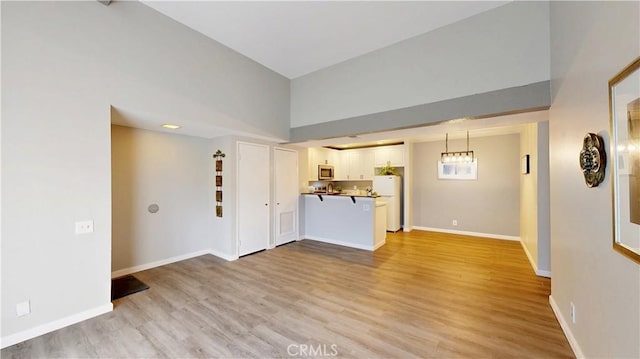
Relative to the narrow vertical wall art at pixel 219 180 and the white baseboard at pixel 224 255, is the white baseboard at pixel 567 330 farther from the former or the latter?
the narrow vertical wall art at pixel 219 180

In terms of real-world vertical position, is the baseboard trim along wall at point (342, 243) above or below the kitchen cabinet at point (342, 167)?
below

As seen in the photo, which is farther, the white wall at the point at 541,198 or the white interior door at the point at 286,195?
the white interior door at the point at 286,195

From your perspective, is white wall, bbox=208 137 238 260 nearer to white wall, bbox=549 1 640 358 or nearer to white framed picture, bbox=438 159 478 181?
white wall, bbox=549 1 640 358

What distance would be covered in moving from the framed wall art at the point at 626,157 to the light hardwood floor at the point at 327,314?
133 cm

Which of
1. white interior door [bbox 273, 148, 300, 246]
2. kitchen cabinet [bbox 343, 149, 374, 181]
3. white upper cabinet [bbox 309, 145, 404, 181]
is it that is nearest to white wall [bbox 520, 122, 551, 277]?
white upper cabinet [bbox 309, 145, 404, 181]

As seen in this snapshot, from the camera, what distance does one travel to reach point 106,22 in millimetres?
2643

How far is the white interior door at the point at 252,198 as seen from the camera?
439cm

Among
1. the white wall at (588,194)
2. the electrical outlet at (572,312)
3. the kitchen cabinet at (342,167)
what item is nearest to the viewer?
the white wall at (588,194)

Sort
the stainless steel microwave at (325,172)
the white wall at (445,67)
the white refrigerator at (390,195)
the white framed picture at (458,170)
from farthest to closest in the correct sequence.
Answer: the stainless steel microwave at (325,172)
the white refrigerator at (390,195)
the white framed picture at (458,170)
the white wall at (445,67)

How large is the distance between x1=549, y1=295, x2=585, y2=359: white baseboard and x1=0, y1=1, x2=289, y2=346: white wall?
14.5 ft

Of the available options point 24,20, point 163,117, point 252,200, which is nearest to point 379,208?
point 252,200

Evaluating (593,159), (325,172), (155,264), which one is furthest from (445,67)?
(155,264)

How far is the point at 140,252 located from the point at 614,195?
17.2ft

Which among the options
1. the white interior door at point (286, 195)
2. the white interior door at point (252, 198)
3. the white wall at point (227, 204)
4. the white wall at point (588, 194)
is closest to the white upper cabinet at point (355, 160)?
the white interior door at point (286, 195)
